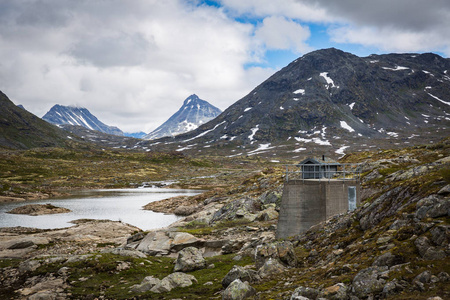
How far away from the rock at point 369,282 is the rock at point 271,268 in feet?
22.5

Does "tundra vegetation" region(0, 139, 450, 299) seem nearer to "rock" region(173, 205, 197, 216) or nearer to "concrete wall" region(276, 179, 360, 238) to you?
"concrete wall" region(276, 179, 360, 238)

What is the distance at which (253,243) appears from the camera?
1196 inches

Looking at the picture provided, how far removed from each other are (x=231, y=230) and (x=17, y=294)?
2465 centimetres

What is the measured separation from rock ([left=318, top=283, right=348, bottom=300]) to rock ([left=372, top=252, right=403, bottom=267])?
2094 mm

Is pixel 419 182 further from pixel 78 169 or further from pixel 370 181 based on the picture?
pixel 78 169

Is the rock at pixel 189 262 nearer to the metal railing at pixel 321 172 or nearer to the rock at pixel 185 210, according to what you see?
the metal railing at pixel 321 172

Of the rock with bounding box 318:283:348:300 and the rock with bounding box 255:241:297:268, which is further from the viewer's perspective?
the rock with bounding box 255:241:297:268

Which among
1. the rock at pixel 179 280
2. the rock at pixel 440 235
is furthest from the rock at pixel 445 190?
the rock at pixel 179 280

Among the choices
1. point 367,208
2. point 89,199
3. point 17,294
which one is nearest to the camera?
point 17,294

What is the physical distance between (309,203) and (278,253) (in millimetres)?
11289

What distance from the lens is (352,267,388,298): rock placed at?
1120 cm

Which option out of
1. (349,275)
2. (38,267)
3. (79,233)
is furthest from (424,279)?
(79,233)

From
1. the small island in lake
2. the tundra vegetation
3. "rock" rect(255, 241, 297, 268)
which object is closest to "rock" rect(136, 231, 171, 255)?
the tundra vegetation

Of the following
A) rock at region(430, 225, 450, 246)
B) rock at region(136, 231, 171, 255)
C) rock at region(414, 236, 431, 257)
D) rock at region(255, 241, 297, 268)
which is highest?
rock at region(430, 225, 450, 246)
